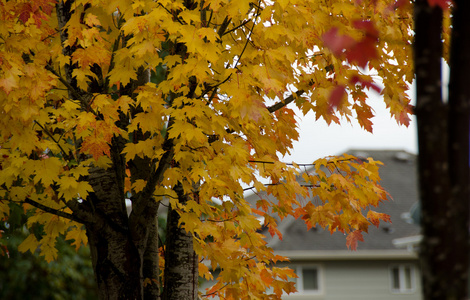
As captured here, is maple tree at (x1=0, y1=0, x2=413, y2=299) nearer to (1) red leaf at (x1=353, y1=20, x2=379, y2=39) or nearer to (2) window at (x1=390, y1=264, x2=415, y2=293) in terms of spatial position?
(1) red leaf at (x1=353, y1=20, x2=379, y2=39)

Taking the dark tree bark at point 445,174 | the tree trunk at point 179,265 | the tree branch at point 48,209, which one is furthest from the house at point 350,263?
the dark tree bark at point 445,174

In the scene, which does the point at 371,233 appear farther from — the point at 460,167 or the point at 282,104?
the point at 460,167

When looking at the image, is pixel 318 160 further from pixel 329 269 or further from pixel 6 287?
pixel 329 269

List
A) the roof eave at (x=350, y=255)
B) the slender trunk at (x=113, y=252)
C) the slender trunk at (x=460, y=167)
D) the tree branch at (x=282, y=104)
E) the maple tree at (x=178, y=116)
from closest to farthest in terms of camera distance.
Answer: the slender trunk at (x=460, y=167)
the maple tree at (x=178, y=116)
the slender trunk at (x=113, y=252)
the tree branch at (x=282, y=104)
the roof eave at (x=350, y=255)

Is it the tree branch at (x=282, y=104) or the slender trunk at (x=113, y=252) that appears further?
the tree branch at (x=282, y=104)

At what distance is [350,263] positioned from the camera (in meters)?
22.4

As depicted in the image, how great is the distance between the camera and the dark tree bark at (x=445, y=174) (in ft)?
6.55

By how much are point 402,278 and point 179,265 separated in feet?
63.7

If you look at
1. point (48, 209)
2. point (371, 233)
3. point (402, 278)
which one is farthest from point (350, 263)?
point (48, 209)

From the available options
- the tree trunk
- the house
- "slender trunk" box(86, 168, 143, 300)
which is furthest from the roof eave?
"slender trunk" box(86, 168, 143, 300)

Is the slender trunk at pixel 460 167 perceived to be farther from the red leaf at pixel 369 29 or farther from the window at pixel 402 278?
the window at pixel 402 278

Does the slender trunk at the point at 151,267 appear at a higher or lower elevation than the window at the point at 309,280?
lower

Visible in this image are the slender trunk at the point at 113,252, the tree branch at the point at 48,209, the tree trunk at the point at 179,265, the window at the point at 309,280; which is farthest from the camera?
the window at the point at 309,280

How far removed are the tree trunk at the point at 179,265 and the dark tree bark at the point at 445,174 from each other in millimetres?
3501
